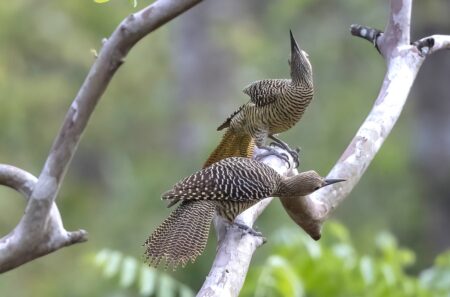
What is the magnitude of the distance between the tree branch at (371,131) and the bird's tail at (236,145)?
0.37 meters

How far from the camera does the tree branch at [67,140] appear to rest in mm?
3047

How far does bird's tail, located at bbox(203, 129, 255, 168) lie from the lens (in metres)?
5.38

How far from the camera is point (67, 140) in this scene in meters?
3.10

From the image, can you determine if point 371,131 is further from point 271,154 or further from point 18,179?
point 18,179

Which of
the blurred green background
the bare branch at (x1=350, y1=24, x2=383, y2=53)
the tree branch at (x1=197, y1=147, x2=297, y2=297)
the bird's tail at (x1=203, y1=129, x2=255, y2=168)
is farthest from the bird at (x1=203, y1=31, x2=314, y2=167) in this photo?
the blurred green background

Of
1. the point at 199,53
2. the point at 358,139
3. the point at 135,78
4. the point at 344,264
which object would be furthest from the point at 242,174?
the point at 135,78

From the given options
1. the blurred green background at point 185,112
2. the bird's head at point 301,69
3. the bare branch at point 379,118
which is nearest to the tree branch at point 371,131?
the bare branch at point 379,118

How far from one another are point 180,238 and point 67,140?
3.83ft

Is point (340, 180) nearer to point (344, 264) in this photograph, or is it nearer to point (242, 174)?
point (242, 174)

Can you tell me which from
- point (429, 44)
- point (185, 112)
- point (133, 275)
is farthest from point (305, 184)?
point (185, 112)

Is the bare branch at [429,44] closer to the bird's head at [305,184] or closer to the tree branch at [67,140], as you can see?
the bird's head at [305,184]

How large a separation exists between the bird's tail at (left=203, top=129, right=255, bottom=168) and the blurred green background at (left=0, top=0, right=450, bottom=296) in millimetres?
4054

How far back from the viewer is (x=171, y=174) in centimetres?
1160

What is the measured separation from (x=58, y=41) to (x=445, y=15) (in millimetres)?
6431
